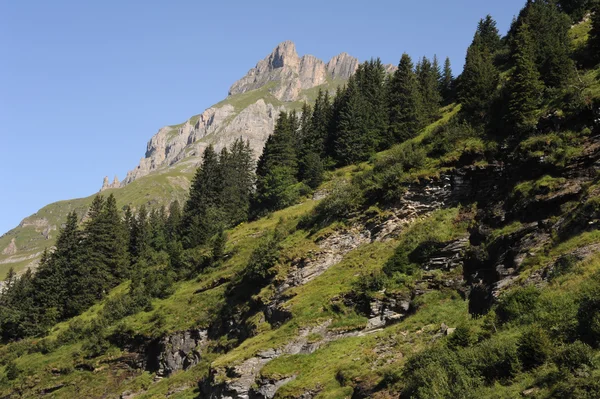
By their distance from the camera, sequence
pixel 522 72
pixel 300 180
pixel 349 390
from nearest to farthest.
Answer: pixel 349 390, pixel 522 72, pixel 300 180

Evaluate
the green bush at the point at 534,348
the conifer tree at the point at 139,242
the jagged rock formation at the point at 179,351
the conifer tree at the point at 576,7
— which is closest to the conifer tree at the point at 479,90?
the conifer tree at the point at 576,7

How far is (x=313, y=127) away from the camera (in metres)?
82.2

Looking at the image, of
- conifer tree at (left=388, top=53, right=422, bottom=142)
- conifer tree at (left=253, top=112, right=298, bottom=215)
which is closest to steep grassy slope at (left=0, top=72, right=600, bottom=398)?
conifer tree at (left=253, top=112, right=298, bottom=215)

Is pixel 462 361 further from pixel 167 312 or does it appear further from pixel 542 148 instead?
pixel 167 312

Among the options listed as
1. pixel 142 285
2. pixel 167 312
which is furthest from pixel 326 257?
pixel 142 285

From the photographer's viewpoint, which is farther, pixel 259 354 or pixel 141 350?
pixel 141 350

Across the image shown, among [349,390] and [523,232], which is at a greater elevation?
[523,232]

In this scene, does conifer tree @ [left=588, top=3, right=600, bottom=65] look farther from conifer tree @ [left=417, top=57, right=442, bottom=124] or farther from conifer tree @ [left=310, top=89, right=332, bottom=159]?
conifer tree @ [left=310, top=89, right=332, bottom=159]

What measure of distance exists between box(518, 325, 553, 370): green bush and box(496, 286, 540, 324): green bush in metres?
2.64

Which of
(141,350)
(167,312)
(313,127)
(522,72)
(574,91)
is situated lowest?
(141,350)

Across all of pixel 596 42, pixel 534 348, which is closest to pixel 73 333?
pixel 534 348

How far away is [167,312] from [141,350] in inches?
186

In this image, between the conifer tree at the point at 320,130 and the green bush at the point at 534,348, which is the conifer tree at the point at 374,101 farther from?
the green bush at the point at 534,348

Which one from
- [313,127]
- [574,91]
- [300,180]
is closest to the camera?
[574,91]
